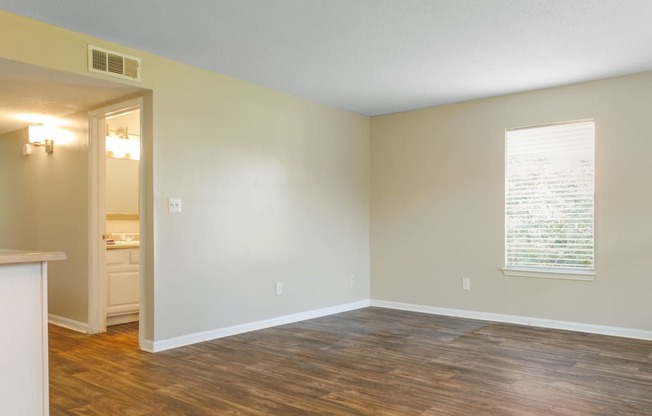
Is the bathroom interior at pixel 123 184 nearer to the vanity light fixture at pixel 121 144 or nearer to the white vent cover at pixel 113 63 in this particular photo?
the vanity light fixture at pixel 121 144

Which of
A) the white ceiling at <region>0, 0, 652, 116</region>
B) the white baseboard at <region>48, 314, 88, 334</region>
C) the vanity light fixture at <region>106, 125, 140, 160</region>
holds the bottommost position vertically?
the white baseboard at <region>48, 314, 88, 334</region>

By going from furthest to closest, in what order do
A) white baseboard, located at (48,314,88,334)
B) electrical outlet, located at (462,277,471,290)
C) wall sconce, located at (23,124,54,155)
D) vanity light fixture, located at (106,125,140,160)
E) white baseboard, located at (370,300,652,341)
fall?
vanity light fixture, located at (106,125,140,160)
electrical outlet, located at (462,277,471,290)
wall sconce, located at (23,124,54,155)
white baseboard, located at (48,314,88,334)
white baseboard, located at (370,300,652,341)

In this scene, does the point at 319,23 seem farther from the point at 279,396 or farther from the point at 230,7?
the point at 279,396

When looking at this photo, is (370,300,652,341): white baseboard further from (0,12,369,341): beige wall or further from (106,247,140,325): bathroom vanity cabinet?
(106,247,140,325): bathroom vanity cabinet

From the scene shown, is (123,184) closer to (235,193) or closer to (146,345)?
(235,193)

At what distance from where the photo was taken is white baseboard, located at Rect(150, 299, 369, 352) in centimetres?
402

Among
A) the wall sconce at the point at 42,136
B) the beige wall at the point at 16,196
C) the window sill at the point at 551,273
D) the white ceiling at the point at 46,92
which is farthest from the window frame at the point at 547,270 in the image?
the beige wall at the point at 16,196

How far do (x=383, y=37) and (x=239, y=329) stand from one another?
2.85 meters

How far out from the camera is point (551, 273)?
4.85 m

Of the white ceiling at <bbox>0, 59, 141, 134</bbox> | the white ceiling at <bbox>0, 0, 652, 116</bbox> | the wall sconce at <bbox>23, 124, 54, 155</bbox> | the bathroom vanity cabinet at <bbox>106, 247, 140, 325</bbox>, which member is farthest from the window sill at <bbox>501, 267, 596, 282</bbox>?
the wall sconce at <bbox>23, 124, 54, 155</bbox>

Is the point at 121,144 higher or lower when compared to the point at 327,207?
higher

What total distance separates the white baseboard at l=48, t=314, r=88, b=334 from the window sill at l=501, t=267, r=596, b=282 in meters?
4.21

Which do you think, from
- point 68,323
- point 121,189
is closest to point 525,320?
point 68,323

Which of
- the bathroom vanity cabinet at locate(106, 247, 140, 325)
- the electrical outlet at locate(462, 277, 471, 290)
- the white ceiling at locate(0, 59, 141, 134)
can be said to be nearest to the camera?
the white ceiling at locate(0, 59, 141, 134)
